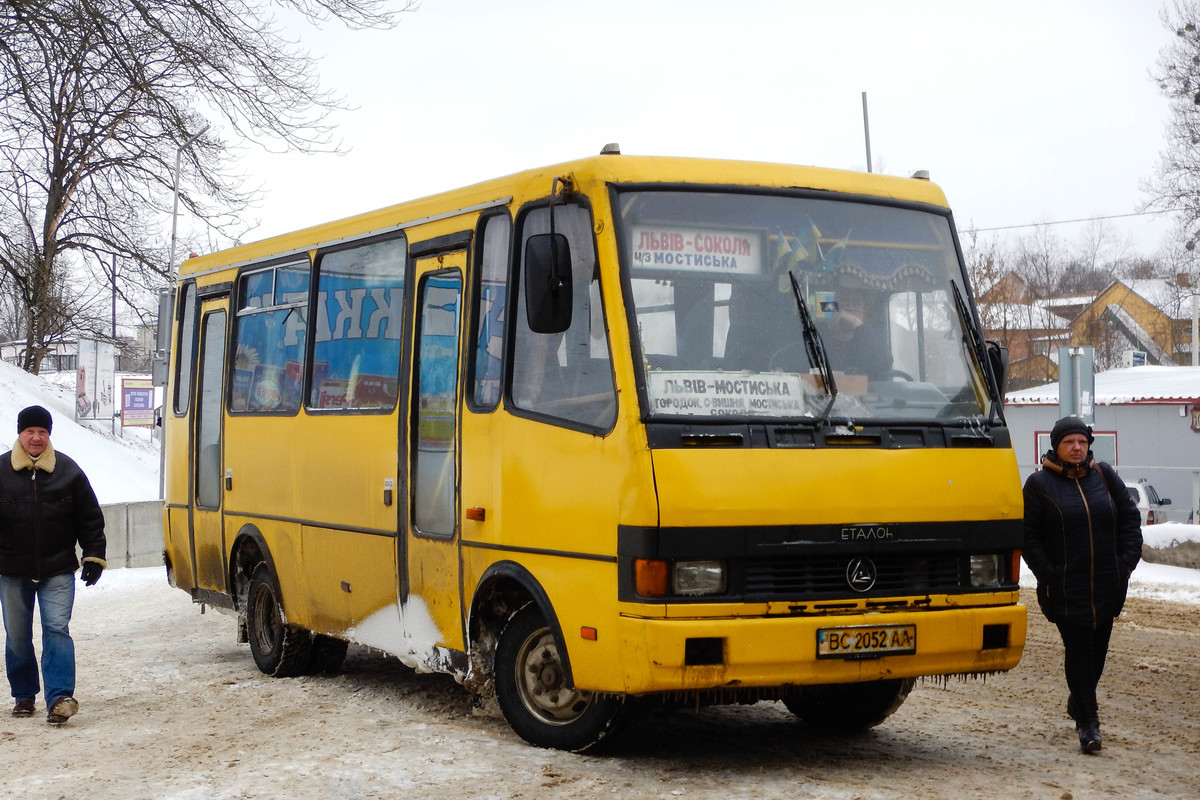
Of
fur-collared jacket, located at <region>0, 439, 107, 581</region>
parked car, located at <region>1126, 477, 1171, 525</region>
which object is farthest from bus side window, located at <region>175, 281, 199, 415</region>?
parked car, located at <region>1126, 477, 1171, 525</region>

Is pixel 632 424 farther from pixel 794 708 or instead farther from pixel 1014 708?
pixel 1014 708

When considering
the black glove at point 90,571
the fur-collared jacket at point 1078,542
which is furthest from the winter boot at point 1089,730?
the black glove at point 90,571

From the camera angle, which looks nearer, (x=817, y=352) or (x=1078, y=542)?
(x=817, y=352)

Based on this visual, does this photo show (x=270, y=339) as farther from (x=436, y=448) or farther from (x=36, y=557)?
(x=436, y=448)

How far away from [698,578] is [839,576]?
70cm

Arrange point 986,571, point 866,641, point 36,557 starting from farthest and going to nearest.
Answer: point 36,557
point 986,571
point 866,641

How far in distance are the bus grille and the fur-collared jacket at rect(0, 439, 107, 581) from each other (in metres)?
4.31

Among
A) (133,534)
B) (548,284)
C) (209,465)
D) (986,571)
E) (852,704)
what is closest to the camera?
(548,284)

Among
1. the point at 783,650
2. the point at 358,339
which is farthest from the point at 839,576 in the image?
the point at 358,339

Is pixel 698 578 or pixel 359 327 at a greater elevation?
pixel 359 327

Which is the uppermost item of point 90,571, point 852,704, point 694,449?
point 694,449

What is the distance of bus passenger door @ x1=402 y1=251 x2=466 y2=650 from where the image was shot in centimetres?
820

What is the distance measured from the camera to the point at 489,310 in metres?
8.02

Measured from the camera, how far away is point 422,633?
28.1 feet
